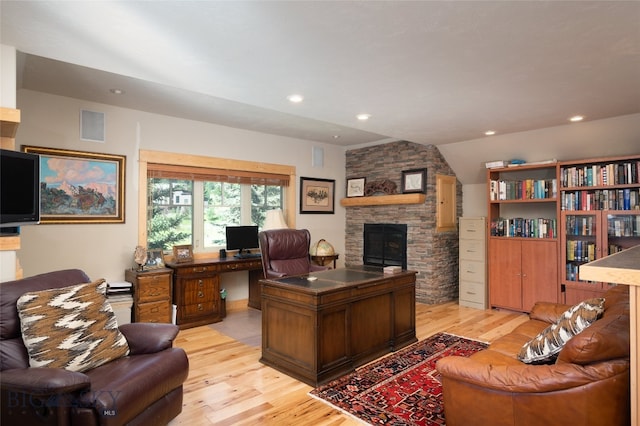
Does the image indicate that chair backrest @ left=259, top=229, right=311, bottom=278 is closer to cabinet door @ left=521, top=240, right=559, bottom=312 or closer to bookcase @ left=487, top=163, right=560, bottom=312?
bookcase @ left=487, top=163, right=560, bottom=312

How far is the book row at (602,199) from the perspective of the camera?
420 centimetres

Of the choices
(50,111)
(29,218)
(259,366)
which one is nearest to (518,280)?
(259,366)

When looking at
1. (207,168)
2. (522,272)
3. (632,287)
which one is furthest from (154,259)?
(522,272)

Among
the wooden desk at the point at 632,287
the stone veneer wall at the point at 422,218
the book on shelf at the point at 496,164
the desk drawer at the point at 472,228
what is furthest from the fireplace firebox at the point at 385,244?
the wooden desk at the point at 632,287

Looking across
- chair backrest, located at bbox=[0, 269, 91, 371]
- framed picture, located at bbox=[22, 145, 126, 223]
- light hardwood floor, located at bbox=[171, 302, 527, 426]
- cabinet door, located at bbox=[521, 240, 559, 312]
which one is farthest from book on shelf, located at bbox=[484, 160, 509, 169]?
chair backrest, located at bbox=[0, 269, 91, 371]

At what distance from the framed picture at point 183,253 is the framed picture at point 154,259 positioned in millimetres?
183

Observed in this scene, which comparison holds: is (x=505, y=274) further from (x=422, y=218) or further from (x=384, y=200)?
(x=384, y=200)

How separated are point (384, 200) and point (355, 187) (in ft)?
2.62

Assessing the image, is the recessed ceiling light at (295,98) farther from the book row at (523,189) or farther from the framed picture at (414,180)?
the book row at (523,189)

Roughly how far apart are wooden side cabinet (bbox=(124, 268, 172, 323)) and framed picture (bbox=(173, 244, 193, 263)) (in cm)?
40

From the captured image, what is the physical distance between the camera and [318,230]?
6.39 m

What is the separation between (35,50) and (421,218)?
4882 millimetres

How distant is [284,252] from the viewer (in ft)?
15.2

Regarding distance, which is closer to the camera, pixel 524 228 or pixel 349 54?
pixel 349 54
